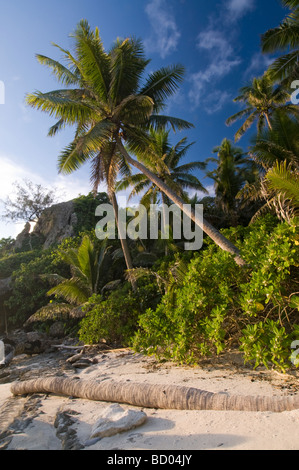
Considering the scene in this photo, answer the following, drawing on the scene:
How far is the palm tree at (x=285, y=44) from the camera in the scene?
35.1 feet

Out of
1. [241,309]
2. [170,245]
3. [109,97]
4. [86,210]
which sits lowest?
[241,309]

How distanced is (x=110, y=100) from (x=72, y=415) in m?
9.20

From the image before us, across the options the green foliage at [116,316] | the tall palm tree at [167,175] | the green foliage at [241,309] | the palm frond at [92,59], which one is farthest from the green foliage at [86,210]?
the green foliage at [241,309]

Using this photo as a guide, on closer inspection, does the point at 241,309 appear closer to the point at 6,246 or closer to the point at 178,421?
the point at 178,421

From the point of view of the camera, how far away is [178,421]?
2537 mm

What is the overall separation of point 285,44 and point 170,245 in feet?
32.7

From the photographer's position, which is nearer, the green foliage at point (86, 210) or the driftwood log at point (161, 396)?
the driftwood log at point (161, 396)

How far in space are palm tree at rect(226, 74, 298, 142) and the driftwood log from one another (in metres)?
18.4

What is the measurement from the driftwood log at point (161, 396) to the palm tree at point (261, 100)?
18.4m

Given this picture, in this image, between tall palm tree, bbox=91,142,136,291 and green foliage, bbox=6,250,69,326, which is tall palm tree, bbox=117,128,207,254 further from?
green foliage, bbox=6,250,69,326

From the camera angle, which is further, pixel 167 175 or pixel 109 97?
pixel 167 175

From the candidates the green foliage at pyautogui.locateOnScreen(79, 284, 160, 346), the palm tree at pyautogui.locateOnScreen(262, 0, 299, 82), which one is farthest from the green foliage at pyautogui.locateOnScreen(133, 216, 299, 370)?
the palm tree at pyautogui.locateOnScreen(262, 0, 299, 82)

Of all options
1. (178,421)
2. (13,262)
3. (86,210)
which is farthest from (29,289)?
(178,421)

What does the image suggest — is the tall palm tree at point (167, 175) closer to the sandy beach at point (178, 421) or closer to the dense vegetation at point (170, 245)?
the dense vegetation at point (170, 245)
